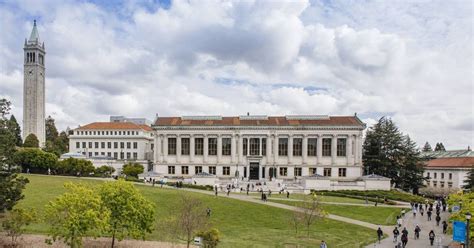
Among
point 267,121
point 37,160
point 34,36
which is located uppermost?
point 34,36

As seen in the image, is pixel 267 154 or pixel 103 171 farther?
pixel 267 154

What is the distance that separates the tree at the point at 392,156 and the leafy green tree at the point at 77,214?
6628 cm

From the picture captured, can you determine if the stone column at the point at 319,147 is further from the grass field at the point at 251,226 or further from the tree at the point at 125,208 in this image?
the tree at the point at 125,208

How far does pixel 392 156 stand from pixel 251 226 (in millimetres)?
53383

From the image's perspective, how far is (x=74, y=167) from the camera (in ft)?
230

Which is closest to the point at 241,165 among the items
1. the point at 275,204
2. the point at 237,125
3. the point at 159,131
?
the point at 237,125

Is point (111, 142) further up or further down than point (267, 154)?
further up

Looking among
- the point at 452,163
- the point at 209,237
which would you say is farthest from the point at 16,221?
the point at 452,163

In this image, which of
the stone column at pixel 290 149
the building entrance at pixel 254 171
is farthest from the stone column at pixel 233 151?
the stone column at pixel 290 149

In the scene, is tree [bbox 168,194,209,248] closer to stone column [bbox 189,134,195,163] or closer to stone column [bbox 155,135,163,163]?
stone column [bbox 189,134,195,163]

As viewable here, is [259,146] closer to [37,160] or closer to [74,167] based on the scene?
[74,167]

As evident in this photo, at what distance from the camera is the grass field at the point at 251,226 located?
92.3 ft

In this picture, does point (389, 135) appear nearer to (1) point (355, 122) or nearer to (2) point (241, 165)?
(1) point (355, 122)

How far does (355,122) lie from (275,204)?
4070cm
